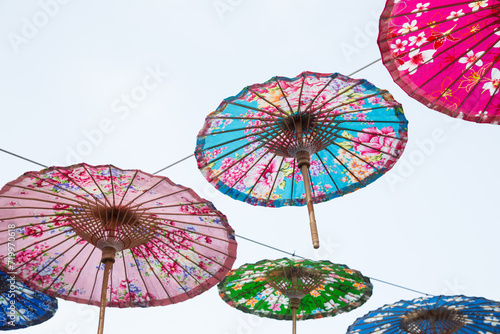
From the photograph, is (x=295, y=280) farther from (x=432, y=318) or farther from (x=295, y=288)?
(x=432, y=318)

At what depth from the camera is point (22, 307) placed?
7156 millimetres

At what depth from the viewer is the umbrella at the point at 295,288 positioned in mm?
7746

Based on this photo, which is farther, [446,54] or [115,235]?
[115,235]

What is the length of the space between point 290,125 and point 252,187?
3.40 ft

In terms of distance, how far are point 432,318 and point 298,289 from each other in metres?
1.99

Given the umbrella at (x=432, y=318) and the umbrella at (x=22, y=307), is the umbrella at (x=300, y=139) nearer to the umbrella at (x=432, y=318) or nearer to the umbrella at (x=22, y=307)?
the umbrella at (x=432, y=318)

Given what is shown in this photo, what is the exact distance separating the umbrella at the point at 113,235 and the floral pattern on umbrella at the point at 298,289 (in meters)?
1.53

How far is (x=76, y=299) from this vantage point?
6.44 m

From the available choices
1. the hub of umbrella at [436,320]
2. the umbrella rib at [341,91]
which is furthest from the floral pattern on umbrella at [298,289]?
the umbrella rib at [341,91]

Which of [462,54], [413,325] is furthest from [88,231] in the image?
[413,325]

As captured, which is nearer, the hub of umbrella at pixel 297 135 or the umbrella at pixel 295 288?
the hub of umbrella at pixel 297 135

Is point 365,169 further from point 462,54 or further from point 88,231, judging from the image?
point 88,231

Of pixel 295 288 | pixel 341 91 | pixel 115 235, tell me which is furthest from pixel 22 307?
pixel 341 91

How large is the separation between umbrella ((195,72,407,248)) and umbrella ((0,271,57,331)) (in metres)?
2.90
